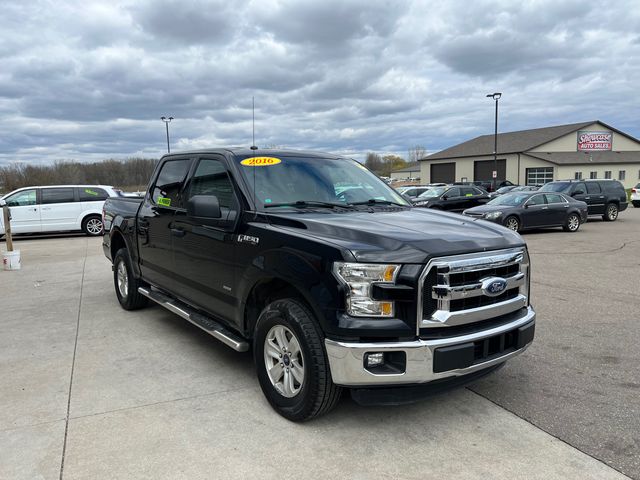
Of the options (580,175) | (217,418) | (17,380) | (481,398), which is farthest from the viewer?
(580,175)

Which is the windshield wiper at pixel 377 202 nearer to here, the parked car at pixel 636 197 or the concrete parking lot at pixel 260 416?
the concrete parking lot at pixel 260 416

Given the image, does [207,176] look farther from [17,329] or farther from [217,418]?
[17,329]

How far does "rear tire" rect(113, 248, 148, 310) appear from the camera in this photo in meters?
6.35

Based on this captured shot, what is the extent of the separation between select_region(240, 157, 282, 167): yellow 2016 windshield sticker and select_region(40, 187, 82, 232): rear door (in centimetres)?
1459

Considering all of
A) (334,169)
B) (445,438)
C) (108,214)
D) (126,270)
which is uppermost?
(334,169)

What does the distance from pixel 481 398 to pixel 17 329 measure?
5.23 m

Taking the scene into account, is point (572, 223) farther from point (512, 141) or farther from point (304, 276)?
point (512, 141)

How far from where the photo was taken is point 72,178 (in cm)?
5781

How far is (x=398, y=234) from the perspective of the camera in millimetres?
3225

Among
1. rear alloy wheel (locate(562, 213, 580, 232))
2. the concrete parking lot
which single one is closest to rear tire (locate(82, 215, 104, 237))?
the concrete parking lot

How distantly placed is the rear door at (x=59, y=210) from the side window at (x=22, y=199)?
0.29 metres

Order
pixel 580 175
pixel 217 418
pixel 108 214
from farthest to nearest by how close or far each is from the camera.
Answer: pixel 580 175
pixel 108 214
pixel 217 418

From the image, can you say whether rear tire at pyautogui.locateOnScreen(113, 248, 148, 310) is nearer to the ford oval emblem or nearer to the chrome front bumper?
the chrome front bumper

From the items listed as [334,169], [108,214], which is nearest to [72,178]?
[108,214]
